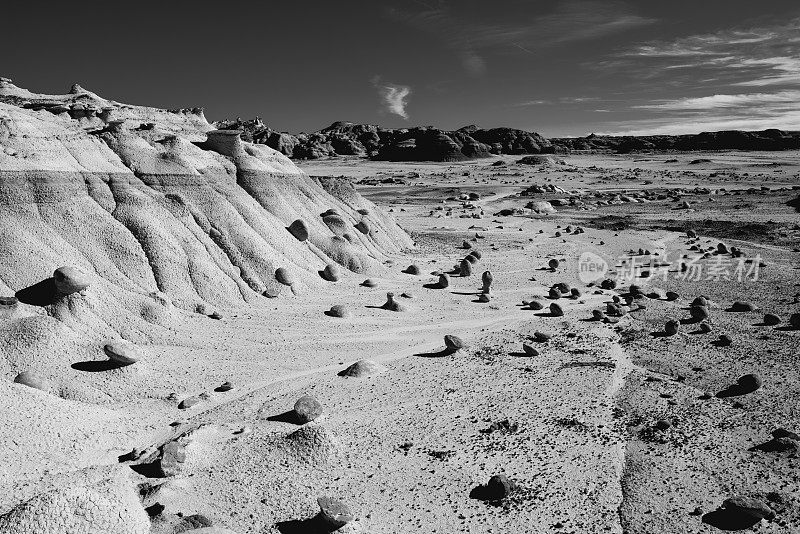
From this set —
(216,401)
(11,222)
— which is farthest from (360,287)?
(11,222)

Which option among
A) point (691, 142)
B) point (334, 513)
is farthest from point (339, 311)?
point (691, 142)

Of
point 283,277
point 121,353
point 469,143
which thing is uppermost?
point 469,143

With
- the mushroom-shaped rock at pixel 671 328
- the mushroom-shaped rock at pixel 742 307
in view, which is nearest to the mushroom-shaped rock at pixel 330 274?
the mushroom-shaped rock at pixel 671 328

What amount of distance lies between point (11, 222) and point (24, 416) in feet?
17.6

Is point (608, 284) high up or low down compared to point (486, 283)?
down

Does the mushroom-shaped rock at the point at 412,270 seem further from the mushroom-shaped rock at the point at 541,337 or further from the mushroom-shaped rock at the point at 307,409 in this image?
the mushroom-shaped rock at the point at 307,409

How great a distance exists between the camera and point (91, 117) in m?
16.4

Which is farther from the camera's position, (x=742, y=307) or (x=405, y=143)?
(x=405, y=143)

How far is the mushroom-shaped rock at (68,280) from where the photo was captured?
360 inches

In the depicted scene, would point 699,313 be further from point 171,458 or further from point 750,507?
point 171,458

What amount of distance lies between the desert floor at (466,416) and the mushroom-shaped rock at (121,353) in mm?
269

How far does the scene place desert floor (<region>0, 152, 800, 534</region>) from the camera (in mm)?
5859

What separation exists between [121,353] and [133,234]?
13.0ft

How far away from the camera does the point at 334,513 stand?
5.43 m
